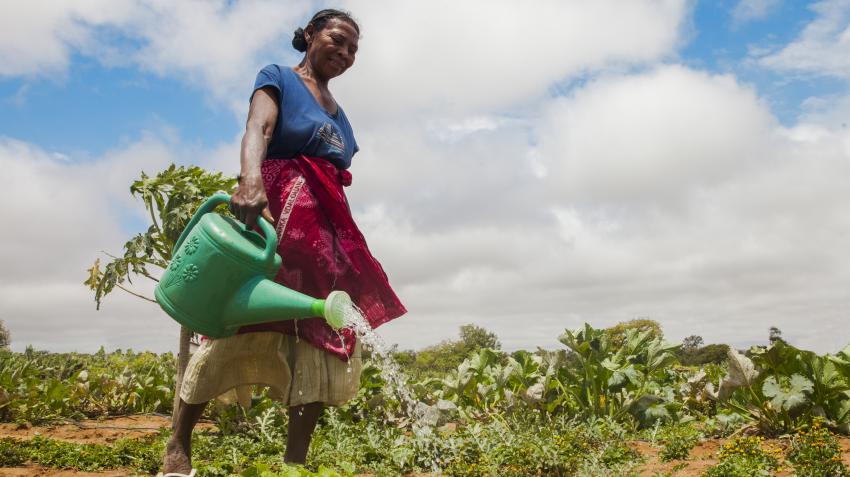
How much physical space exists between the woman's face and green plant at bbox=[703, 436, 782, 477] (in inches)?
83.5

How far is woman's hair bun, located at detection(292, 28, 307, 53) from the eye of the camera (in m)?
2.84

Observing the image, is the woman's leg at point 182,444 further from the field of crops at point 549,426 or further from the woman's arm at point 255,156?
the woman's arm at point 255,156

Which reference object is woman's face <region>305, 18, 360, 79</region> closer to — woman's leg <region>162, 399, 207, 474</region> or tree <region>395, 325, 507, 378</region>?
woman's leg <region>162, 399, 207, 474</region>

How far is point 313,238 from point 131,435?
11.2 ft

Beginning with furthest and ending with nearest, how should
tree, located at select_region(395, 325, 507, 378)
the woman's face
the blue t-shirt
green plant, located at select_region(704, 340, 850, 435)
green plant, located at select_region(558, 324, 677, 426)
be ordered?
tree, located at select_region(395, 325, 507, 378)
green plant, located at select_region(558, 324, 677, 426)
green plant, located at select_region(704, 340, 850, 435)
the woman's face
the blue t-shirt

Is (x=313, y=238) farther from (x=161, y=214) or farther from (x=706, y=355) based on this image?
Answer: (x=706, y=355)

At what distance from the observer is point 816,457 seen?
2621 mm

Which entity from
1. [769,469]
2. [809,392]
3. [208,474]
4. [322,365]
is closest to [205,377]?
[322,365]

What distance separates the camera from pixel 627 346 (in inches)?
181

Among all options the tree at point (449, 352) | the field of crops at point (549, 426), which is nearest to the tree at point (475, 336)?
the tree at point (449, 352)

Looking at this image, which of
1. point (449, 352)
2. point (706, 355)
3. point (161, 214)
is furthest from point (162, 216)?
point (706, 355)

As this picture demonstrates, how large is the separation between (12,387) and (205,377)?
14.6 ft

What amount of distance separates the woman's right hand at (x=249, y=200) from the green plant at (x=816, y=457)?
7.26 feet

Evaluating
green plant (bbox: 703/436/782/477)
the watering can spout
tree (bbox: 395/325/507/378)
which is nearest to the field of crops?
green plant (bbox: 703/436/782/477)
